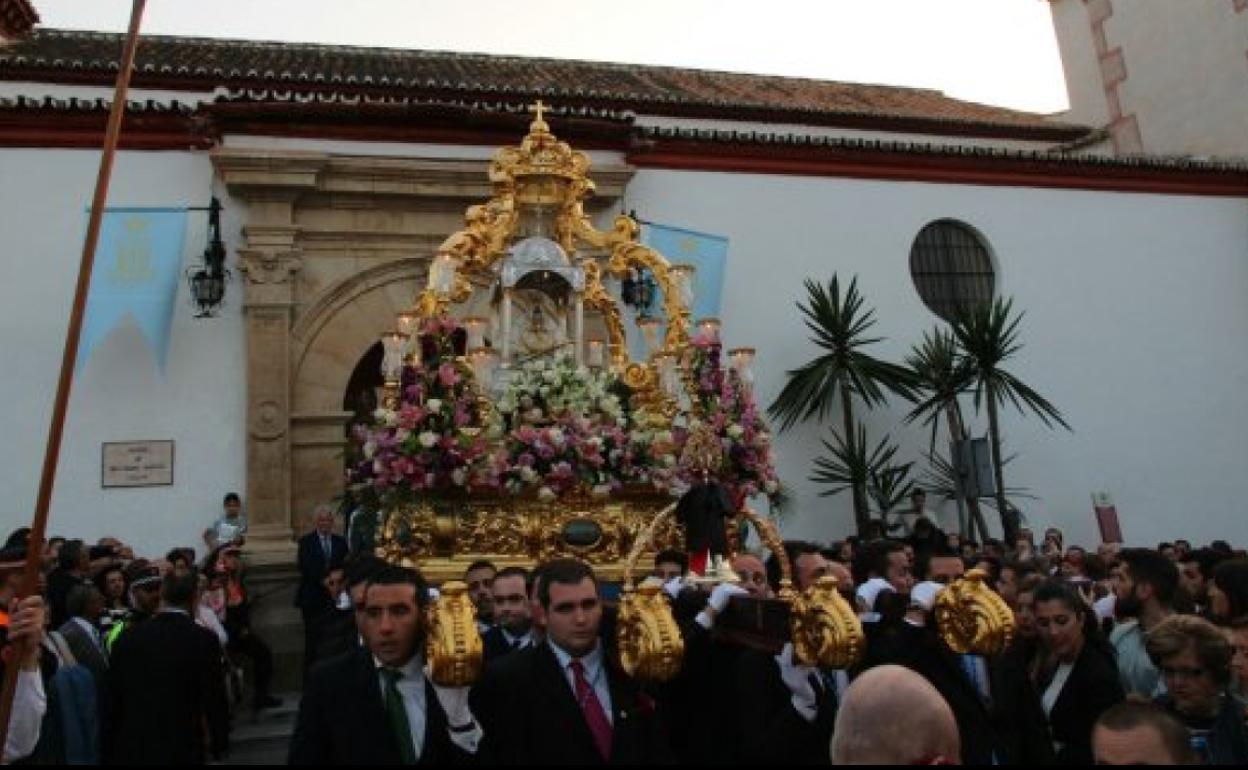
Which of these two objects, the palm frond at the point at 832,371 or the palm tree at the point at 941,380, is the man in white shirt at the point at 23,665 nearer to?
the palm frond at the point at 832,371

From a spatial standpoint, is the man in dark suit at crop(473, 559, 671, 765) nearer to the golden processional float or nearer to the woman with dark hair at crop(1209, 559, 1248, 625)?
the woman with dark hair at crop(1209, 559, 1248, 625)

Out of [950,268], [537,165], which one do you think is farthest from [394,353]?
[950,268]

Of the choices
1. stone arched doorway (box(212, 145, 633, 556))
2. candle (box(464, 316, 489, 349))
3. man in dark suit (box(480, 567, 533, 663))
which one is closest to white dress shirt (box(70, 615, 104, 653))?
man in dark suit (box(480, 567, 533, 663))

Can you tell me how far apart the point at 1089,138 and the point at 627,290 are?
12230mm

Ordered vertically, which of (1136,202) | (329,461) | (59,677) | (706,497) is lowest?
(59,677)

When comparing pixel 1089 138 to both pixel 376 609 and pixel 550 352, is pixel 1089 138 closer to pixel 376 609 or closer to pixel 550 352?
pixel 550 352

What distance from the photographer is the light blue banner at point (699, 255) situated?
1299 cm

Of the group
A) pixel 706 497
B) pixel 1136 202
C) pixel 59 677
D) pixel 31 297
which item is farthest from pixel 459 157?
pixel 1136 202

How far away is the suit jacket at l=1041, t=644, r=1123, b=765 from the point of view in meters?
4.17

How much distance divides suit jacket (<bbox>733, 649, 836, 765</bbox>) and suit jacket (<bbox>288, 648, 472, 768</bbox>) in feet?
3.39

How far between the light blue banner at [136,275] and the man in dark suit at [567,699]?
888cm

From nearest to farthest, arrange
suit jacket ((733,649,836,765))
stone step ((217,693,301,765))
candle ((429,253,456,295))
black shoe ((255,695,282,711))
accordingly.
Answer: suit jacket ((733,649,836,765)) → stone step ((217,693,301,765)) → candle ((429,253,456,295)) → black shoe ((255,695,282,711))

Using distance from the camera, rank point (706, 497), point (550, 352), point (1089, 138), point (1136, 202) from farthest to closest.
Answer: point (1089, 138) → point (1136, 202) → point (550, 352) → point (706, 497)

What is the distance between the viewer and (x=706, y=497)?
248 inches
